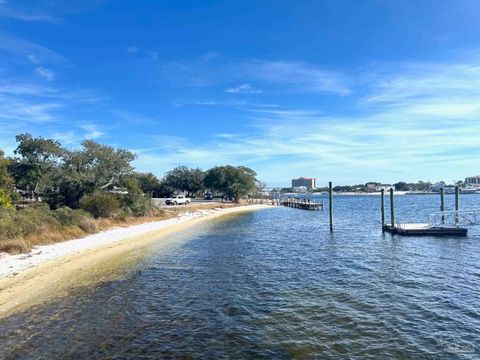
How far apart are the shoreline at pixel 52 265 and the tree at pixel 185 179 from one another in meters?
84.7

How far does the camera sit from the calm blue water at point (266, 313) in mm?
10039

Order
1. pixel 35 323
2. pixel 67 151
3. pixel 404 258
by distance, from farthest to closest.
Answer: pixel 67 151
pixel 404 258
pixel 35 323

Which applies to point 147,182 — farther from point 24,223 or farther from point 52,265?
point 52,265

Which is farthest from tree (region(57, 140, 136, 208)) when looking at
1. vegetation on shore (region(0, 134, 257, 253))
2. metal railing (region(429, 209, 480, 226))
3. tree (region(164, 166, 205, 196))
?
tree (region(164, 166, 205, 196))

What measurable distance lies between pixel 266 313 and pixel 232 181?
92396 mm

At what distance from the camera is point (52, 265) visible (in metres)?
19.6

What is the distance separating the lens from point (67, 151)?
1924 inches

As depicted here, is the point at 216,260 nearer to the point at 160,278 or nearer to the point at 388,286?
the point at 160,278

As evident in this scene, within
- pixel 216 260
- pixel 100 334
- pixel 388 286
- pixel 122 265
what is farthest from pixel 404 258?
pixel 100 334

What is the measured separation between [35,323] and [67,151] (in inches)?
1613

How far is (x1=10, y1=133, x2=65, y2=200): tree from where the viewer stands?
1960 inches

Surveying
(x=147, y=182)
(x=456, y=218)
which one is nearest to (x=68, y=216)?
(x=456, y=218)

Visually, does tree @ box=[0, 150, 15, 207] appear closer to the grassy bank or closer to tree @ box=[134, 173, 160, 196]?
the grassy bank

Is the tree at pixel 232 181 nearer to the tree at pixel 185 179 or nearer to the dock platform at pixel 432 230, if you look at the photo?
the tree at pixel 185 179
